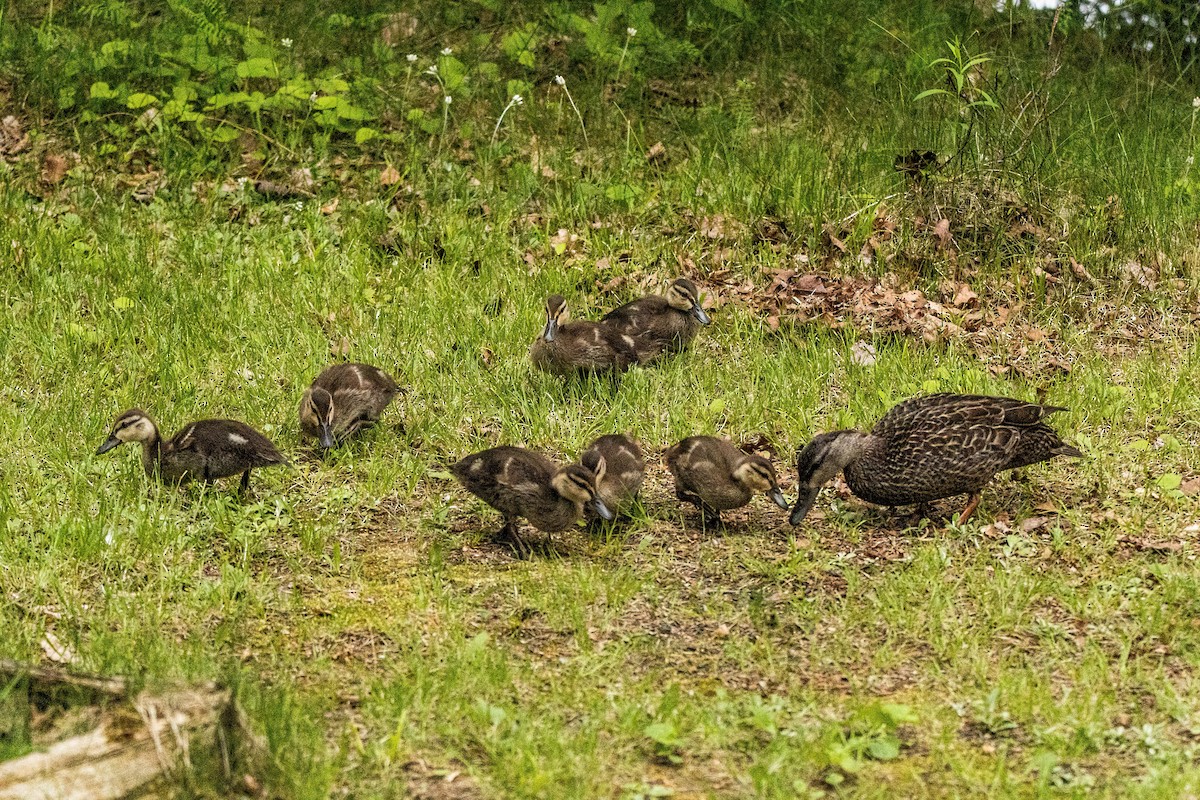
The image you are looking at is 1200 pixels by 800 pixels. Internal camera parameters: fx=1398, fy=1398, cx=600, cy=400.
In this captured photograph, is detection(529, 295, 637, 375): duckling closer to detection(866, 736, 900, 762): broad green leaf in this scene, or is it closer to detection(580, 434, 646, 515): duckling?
detection(580, 434, 646, 515): duckling

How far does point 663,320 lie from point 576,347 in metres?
0.72

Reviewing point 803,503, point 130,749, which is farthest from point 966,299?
point 130,749

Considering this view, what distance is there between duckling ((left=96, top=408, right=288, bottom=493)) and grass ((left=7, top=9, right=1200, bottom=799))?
0.13 m

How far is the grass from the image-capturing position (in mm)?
4863

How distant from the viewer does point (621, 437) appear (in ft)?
22.5

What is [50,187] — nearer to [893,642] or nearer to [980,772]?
[893,642]

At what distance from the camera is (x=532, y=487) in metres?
6.24

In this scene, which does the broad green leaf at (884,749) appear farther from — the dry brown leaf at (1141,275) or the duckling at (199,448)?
the dry brown leaf at (1141,275)

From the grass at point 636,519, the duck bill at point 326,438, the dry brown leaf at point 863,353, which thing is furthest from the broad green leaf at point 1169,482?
the duck bill at point 326,438

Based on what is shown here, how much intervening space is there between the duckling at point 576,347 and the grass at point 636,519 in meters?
0.14

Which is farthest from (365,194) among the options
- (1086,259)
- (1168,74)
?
(1168,74)

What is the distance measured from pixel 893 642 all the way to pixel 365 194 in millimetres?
6315

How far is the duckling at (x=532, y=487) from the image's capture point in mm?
6195

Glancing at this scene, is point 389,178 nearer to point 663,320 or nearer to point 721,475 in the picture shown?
point 663,320
